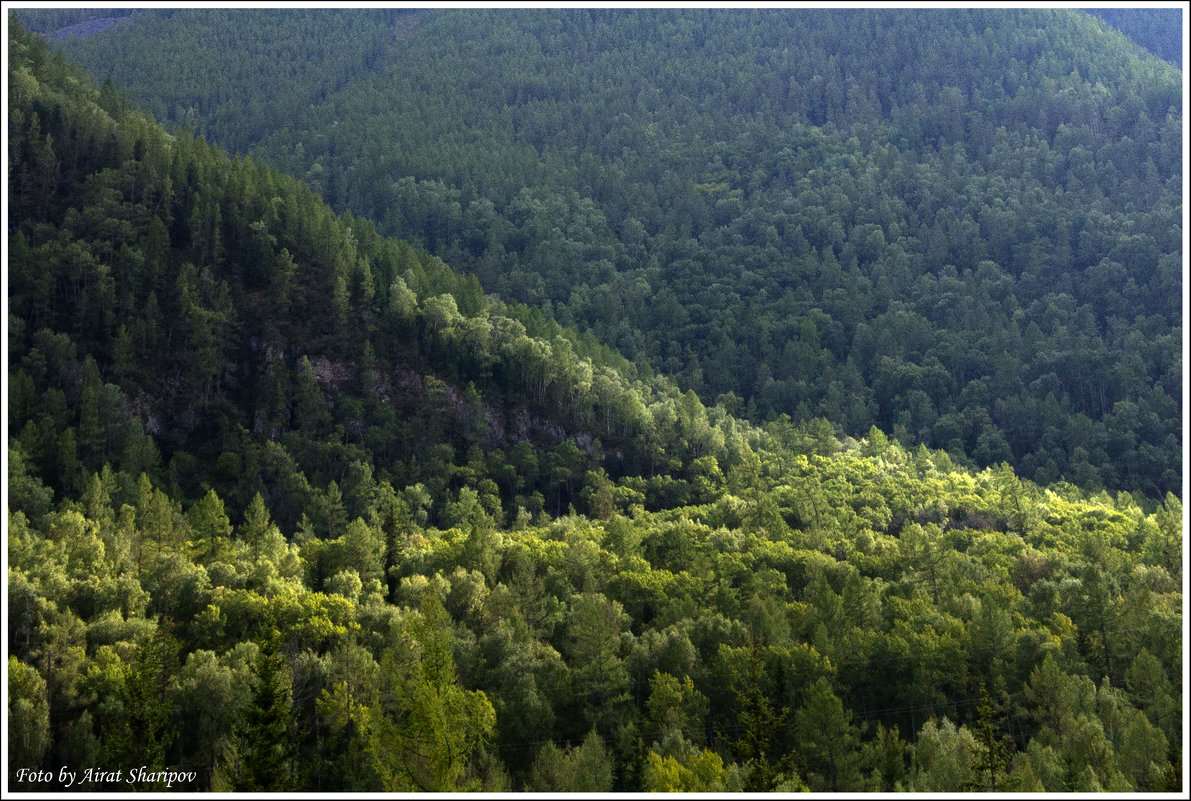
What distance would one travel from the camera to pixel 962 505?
502 ft

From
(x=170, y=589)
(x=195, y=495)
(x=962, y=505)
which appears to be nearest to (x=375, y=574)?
(x=170, y=589)

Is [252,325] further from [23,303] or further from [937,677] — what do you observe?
[937,677]

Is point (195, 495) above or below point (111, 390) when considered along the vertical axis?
below

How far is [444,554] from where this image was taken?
119125mm

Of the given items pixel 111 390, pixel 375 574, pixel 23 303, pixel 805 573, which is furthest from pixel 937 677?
pixel 23 303

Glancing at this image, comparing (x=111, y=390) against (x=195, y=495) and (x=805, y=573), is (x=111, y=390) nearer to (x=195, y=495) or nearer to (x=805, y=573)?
(x=195, y=495)

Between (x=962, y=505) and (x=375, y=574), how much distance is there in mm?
80304

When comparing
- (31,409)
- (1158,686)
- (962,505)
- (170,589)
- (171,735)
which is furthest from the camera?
(962,505)

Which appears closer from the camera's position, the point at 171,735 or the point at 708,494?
the point at 171,735

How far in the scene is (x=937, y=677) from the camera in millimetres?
96312

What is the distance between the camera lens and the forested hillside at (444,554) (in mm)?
83312

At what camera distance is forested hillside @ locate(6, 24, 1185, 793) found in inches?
3280

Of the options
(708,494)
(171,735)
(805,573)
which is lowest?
(708,494)

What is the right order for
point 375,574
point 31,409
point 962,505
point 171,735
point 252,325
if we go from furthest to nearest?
point 252,325, point 962,505, point 31,409, point 375,574, point 171,735
